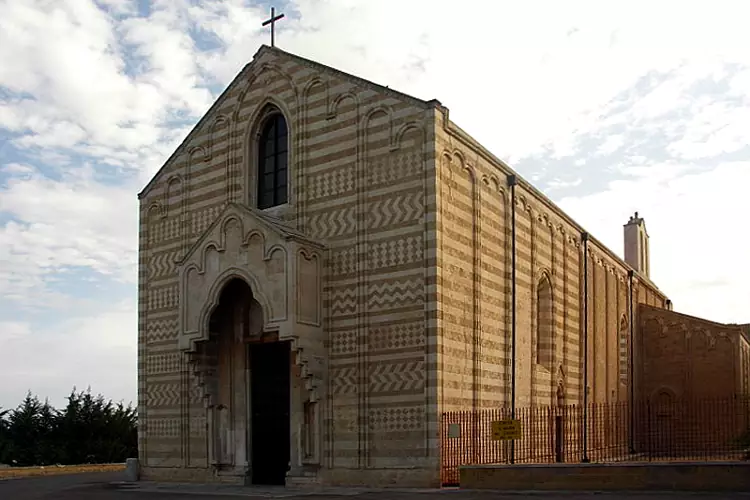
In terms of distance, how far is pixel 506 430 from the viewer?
2061 centimetres

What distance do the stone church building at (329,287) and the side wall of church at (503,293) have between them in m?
0.08

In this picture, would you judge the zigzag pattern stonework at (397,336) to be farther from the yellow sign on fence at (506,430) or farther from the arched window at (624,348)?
the arched window at (624,348)

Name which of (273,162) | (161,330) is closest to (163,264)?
(161,330)

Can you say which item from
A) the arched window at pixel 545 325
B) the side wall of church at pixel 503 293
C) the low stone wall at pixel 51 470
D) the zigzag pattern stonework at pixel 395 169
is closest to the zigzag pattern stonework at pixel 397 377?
the side wall of church at pixel 503 293

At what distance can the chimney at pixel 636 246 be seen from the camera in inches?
2004

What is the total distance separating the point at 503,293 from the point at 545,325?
Answer: 4540 millimetres

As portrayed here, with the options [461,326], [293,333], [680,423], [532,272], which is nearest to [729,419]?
[680,423]

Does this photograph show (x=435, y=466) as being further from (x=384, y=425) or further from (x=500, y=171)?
(x=500, y=171)

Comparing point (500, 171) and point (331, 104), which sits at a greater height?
point (331, 104)

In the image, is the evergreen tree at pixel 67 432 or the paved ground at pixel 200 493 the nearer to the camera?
the paved ground at pixel 200 493

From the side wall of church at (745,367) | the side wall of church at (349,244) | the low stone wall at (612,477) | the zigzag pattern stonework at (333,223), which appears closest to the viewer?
the low stone wall at (612,477)

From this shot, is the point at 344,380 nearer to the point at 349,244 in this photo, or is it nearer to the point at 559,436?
the point at 349,244

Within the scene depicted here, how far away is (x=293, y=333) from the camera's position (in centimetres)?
2258

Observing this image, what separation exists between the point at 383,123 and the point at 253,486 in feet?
35.0
